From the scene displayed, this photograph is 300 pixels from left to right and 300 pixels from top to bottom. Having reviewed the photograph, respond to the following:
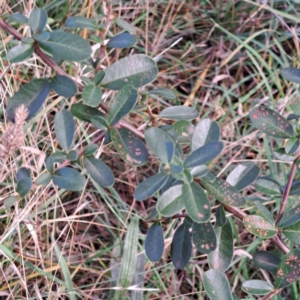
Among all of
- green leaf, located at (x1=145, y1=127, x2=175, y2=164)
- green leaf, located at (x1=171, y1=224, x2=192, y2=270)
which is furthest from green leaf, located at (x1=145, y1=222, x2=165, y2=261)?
green leaf, located at (x1=145, y1=127, x2=175, y2=164)

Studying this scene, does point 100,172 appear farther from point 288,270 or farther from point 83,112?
point 288,270

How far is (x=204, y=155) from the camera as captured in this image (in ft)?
2.06

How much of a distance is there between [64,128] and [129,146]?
121 millimetres

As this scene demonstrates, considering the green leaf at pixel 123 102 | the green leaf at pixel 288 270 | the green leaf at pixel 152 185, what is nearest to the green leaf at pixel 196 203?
the green leaf at pixel 152 185

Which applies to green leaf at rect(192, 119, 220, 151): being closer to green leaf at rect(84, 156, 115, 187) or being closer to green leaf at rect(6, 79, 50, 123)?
green leaf at rect(84, 156, 115, 187)

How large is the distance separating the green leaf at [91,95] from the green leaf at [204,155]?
179 millimetres

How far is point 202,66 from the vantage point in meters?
1.87

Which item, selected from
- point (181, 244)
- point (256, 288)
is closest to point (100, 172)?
point (181, 244)

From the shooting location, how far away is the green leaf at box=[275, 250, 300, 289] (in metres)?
0.78

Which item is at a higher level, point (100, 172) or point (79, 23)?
point (79, 23)

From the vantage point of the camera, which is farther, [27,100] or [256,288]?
[256,288]

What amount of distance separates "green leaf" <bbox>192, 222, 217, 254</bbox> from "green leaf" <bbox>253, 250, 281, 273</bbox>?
0.17m

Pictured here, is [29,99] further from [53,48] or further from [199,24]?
[199,24]

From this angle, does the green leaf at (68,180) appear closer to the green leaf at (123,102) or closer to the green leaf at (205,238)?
the green leaf at (123,102)
